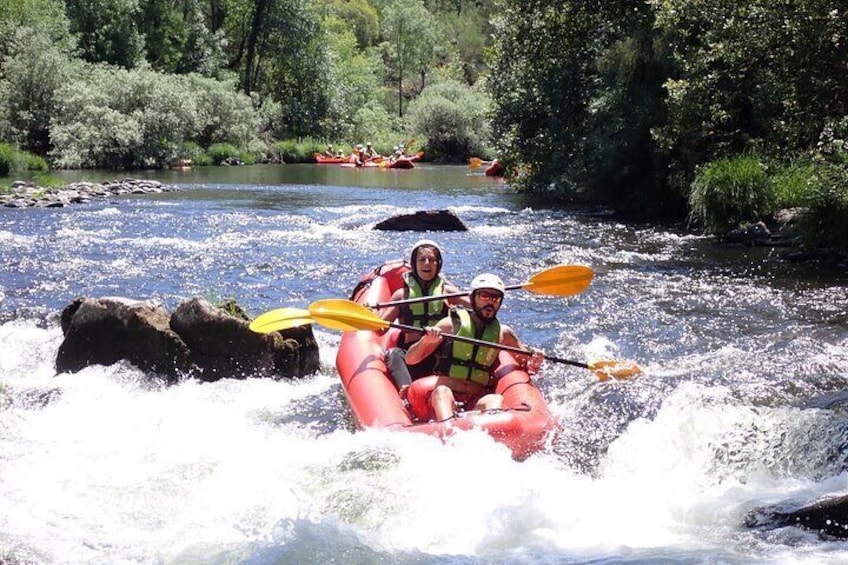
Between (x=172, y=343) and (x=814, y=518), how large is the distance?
441 centimetres

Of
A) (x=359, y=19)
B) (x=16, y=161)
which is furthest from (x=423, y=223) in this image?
(x=359, y=19)

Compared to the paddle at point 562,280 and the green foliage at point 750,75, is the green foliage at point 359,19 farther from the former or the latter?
the paddle at point 562,280

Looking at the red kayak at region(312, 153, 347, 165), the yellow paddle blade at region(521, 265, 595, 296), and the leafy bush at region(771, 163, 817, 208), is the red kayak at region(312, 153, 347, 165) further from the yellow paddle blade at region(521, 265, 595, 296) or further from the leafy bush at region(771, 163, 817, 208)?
the yellow paddle blade at region(521, 265, 595, 296)

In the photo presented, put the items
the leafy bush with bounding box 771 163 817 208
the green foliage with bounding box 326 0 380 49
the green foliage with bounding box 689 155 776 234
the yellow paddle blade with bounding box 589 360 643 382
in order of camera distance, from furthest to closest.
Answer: the green foliage with bounding box 326 0 380 49 → the green foliage with bounding box 689 155 776 234 → the leafy bush with bounding box 771 163 817 208 → the yellow paddle blade with bounding box 589 360 643 382

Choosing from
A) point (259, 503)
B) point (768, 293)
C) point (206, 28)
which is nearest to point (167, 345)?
point (259, 503)

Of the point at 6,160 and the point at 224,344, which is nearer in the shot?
the point at 224,344

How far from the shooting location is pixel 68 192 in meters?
17.9

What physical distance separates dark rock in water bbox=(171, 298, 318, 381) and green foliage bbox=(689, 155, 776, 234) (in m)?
7.50

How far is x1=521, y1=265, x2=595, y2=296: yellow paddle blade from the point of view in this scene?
7715 millimetres

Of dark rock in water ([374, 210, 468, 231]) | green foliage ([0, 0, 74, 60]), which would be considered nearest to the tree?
green foliage ([0, 0, 74, 60])

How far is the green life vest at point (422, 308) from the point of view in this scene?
7055 millimetres

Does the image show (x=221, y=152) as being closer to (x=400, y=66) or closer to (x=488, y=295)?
(x=400, y=66)

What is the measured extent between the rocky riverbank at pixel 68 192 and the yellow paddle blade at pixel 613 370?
12.4m

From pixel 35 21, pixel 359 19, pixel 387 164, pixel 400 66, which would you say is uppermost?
pixel 359 19
